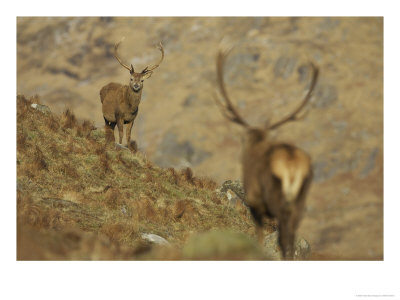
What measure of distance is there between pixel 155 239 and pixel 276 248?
2422 mm

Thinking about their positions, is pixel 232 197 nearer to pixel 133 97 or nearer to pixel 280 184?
pixel 133 97

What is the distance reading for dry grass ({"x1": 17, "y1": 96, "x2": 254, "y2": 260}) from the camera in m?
8.91

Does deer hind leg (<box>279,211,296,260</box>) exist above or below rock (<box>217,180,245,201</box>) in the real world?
below

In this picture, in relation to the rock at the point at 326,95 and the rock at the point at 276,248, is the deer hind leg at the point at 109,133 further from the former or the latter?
the rock at the point at 326,95

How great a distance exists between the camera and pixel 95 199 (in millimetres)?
12711

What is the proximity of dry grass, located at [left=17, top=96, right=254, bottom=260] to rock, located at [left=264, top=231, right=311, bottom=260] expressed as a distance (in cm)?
134

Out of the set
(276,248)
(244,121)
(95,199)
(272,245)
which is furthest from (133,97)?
(244,121)

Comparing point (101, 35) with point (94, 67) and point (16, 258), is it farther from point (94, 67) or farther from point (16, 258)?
point (16, 258)

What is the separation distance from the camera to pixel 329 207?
78.4 m

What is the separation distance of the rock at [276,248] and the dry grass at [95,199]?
1341mm

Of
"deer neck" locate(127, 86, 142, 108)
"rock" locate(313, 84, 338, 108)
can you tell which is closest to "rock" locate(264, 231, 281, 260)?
"deer neck" locate(127, 86, 142, 108)

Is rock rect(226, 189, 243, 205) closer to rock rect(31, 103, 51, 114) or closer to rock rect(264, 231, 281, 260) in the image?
rock rect(264, 231, 281, 260)
